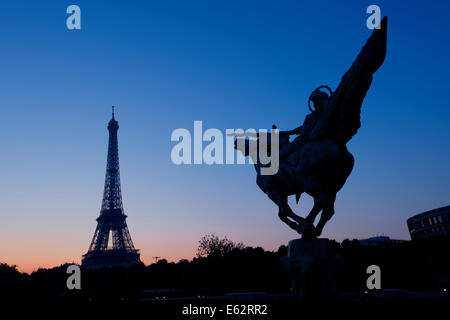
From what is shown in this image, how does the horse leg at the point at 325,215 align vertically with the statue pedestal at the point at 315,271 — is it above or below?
above

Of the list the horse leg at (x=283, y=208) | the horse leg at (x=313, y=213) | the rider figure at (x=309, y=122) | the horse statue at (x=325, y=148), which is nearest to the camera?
the horse statue at (x=325, y=148)

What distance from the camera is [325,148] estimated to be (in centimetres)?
1091

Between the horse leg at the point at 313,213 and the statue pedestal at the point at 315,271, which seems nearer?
the statue pedestal at the point at 315,271

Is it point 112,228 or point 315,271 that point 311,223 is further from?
point 112,228

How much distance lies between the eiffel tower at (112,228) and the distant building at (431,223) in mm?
56952

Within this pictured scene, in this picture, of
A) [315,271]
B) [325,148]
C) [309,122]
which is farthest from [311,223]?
[309,122]

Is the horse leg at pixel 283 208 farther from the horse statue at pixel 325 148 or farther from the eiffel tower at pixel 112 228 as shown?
the eiffel tower at pixel 112 228

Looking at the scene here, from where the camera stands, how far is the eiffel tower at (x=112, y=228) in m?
90.4

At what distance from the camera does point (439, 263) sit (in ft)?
156

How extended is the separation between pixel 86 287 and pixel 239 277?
18.9 metres

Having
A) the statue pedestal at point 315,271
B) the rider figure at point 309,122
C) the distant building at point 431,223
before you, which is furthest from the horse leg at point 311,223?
the distant building at point 431,223

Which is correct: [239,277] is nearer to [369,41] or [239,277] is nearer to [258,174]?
[258,174]

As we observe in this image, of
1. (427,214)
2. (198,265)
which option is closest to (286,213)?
(198,265)
